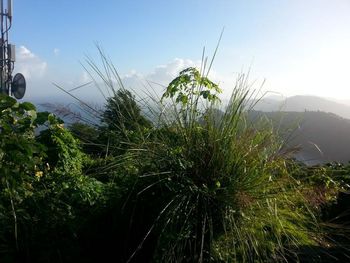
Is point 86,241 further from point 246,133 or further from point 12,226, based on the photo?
point 246,133

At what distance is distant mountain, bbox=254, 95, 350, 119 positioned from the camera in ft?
10.0

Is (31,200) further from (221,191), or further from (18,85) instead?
(18,85)

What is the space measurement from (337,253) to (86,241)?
1537mm

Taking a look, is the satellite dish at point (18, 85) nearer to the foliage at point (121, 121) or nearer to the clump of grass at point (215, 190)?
the foliage at point (121, 121)

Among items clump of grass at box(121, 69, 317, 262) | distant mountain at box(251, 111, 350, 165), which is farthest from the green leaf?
distant mountain at box(251, 111, 350, 165)

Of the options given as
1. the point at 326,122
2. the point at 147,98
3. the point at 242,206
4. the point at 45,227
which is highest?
the point at 147,98

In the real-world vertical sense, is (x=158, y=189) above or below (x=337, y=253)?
above

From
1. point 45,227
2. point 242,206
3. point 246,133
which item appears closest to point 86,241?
point 45,227

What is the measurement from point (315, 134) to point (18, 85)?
888cm

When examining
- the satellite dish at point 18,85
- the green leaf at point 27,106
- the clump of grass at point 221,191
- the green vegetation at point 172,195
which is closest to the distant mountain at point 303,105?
the green vegetation at point 172,195

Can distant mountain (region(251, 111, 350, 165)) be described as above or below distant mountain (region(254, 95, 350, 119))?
below

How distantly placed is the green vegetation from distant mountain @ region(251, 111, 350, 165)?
231mm

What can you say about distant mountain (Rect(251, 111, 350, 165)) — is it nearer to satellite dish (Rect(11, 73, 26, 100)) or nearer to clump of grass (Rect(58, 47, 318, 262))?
clump of grass (Rect(58, 47, 318, 262))

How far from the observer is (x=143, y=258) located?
2271 mm
